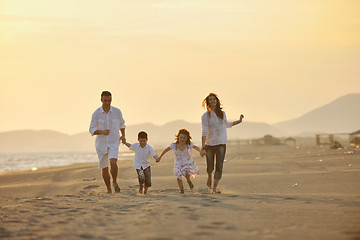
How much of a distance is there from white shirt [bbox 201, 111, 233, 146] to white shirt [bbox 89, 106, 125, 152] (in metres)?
1.73

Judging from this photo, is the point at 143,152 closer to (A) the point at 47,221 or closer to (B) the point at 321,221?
(A) the point at 47,221

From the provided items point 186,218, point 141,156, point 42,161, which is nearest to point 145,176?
point 141,156

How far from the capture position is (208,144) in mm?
9203

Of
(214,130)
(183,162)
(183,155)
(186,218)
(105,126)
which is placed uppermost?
(105,126)

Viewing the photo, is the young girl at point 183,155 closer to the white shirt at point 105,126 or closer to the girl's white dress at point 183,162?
the girl's white dress at point 183,162

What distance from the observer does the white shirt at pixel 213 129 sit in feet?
29.8

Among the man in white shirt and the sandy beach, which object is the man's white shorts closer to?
the man in white shirt

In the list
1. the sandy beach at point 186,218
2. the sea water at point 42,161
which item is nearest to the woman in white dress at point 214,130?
the sandy beach at point 186,218

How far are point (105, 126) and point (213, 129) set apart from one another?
2086 mm

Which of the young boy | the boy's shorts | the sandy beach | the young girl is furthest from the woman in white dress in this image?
the sandy beach

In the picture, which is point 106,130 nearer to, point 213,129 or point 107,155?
point 107,155

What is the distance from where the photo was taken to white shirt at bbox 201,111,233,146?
908 centimetres

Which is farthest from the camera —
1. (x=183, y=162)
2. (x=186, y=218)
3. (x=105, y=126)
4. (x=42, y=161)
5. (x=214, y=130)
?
(x=42, y=161)

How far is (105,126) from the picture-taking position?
933cm
